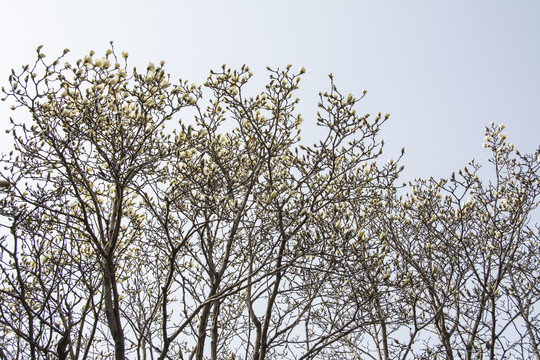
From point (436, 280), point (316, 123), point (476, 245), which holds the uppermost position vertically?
point (316, 123)

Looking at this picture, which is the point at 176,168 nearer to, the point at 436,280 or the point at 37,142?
the point at 37,142

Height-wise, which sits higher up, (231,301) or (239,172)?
(239,172)

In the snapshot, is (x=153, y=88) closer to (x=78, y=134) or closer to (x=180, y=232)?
(x=78, y=134)

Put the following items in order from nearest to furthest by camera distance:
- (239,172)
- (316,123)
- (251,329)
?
(316,123) < (251,329) < (239,172)

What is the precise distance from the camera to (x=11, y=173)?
4395mm

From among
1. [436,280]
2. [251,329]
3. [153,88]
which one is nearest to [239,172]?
[153,88]

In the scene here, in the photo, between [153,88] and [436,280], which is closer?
[153,88]

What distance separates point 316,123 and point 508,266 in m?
3.79

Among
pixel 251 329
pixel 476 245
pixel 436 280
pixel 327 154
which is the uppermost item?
pixel 327 154

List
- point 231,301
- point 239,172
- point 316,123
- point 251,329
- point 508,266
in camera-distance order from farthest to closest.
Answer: point 231,301
point 508,266
point 239,172
point 251,329
point 316,123

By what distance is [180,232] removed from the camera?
5.12 metres

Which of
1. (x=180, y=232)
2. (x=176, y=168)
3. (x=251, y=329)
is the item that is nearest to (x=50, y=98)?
(x=176, y=168)

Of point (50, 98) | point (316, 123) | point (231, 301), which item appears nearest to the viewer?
point (50, 98)

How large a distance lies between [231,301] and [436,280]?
3252 mm
